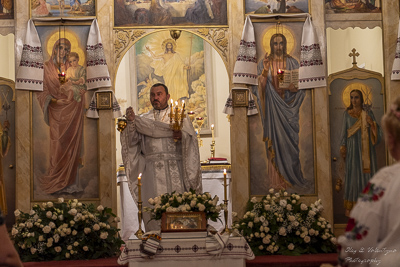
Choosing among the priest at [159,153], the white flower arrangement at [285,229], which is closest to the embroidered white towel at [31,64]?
the priest at [159,153]

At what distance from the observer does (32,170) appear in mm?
12148

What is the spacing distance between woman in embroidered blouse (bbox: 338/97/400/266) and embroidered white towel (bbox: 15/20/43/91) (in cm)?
961

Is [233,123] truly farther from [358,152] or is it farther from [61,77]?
[61,77]

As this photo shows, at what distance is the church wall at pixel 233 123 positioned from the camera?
479 inches

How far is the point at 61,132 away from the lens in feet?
40.3

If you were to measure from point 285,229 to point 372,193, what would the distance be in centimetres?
784

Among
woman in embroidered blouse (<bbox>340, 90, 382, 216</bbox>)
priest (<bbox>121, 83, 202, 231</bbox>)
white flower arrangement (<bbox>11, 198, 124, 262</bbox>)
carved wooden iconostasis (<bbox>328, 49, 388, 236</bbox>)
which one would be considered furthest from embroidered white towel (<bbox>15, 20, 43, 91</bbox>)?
woman in embroidered blouse (<bbox>340, 90, 382, 216</bbox>)

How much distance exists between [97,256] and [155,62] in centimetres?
773

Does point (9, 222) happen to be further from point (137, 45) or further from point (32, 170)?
point (137, 45)

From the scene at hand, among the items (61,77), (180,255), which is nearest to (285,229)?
(180,255)

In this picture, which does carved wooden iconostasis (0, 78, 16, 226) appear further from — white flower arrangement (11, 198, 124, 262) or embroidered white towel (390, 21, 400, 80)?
embroidered white towel (390, 21, 400, 80)

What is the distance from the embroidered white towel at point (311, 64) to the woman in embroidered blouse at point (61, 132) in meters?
4.28

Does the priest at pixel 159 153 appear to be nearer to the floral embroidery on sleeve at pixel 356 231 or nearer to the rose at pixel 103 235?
the rose at pixel 103 235

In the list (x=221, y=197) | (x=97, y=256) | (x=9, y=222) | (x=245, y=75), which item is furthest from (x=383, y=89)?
(x=9, y=222)
